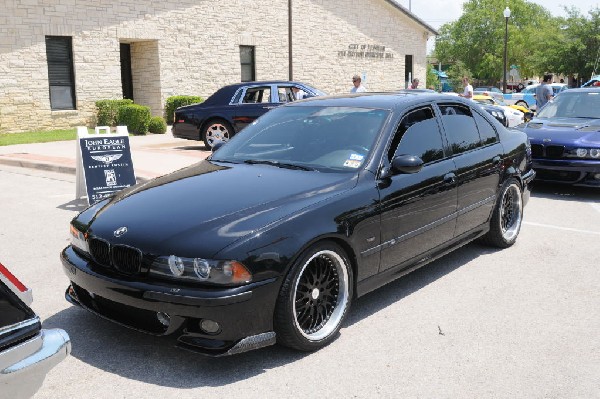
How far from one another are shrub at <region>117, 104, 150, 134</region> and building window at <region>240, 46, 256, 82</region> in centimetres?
679

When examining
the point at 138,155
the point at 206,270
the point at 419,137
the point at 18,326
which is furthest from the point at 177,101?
the point at 18,326

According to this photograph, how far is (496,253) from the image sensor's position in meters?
6.06

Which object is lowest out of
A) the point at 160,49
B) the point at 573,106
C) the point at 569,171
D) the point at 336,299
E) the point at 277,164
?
the point at 336,299

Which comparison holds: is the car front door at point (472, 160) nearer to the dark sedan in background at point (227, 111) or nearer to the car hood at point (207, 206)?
the car hood at point (207, 206)

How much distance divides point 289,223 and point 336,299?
0.70 m

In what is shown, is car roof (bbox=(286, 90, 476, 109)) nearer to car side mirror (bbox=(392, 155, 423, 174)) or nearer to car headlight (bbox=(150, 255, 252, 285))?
car side mirror (bbox=(392, 155, 423, 174))

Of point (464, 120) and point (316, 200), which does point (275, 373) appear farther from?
point (464, 120)

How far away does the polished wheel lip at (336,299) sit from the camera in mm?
3789

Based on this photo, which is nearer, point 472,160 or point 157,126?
point 472,160

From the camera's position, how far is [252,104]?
14.1m

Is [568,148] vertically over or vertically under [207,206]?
under

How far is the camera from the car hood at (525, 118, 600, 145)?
350 inches

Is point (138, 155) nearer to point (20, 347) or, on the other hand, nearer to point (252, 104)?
point (252, 104)

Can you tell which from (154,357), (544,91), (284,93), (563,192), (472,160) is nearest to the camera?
(154,357)
